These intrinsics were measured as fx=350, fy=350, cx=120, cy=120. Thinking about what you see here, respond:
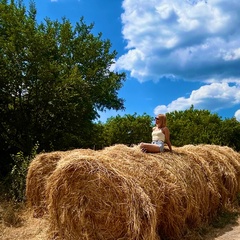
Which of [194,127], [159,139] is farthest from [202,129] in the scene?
[159,139]

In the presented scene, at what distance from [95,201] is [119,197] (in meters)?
0.39

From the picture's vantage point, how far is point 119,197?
4.98 metres

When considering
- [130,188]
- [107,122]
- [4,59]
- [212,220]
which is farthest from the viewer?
[107,122]

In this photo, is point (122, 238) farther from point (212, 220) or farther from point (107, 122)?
point (107, 122)

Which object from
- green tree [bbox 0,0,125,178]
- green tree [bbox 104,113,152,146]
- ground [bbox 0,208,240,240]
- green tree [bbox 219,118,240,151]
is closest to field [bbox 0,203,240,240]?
ground [bbox 0,208,240,240]

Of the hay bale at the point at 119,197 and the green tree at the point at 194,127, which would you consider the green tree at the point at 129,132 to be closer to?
the green tree at the point at 194,127

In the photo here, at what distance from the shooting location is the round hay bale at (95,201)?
15.9ft

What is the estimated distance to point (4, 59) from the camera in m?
10.9

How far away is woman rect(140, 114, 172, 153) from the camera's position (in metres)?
6.66

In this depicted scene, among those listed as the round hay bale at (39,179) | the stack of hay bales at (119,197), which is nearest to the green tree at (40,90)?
the round hay bale at (39,179)

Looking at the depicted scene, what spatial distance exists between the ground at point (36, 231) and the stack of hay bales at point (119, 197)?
66 centimetres

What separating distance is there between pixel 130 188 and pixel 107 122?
35.9 feet

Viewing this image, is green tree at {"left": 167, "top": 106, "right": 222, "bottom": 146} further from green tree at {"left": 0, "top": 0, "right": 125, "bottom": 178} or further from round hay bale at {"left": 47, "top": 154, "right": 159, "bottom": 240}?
round hay bale at {"left": 47, "top": 154, "right": 159, "bottom": 240}

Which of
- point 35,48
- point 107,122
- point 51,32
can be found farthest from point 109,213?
point 107,122
